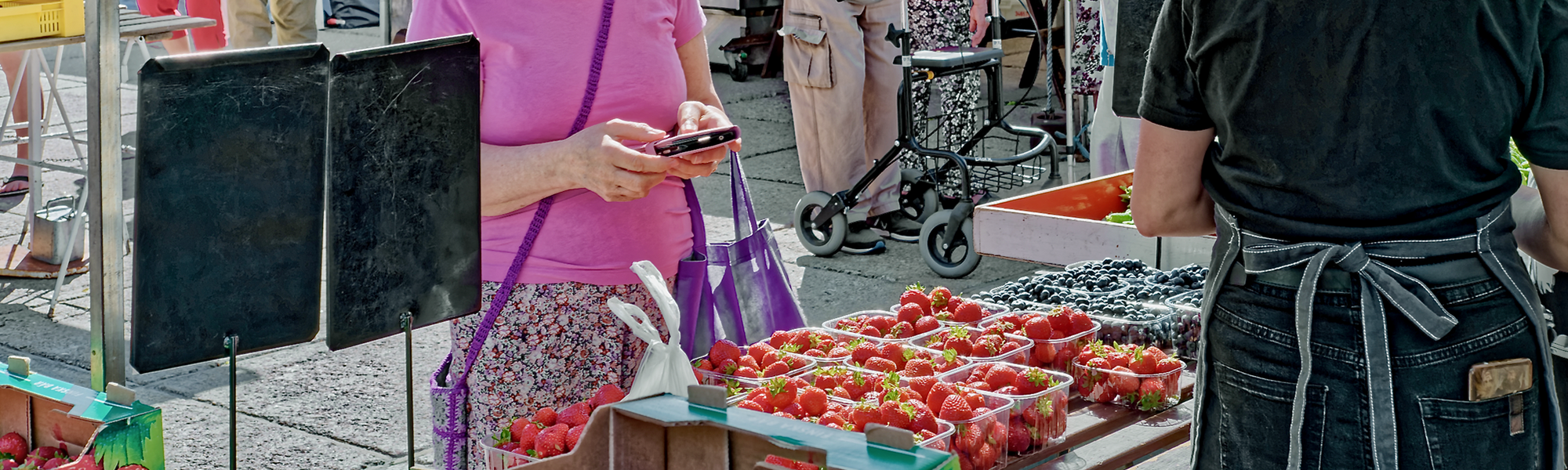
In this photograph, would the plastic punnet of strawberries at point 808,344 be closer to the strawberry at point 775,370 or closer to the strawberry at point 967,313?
the strawberry at point 775,370

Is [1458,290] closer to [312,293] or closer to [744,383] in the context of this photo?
[744,383]

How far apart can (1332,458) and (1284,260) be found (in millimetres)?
270

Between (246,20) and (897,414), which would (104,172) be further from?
(246,20)

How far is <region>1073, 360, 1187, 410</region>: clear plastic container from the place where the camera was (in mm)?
2670

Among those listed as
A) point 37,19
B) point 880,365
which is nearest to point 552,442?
point 880,365

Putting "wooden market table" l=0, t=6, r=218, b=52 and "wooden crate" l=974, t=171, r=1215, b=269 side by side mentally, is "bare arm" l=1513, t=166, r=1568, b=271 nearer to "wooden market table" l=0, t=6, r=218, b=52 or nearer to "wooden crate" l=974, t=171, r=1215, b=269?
"wooden crate" l=974, t=171, r=1215, b=269

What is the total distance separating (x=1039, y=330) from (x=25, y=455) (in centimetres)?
182

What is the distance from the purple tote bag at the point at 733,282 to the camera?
2516 millimetres

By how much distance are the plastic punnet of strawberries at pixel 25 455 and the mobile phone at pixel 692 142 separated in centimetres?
92

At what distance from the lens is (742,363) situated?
2.57 m

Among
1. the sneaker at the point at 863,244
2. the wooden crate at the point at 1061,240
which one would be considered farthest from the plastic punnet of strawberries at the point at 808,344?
the sneaker at the point at 863,244

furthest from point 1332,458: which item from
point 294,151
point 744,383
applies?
point 294,151

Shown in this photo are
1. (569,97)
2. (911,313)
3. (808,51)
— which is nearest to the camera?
(569,97)

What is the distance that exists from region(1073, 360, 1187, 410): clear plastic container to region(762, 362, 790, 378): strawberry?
1.92 feet
